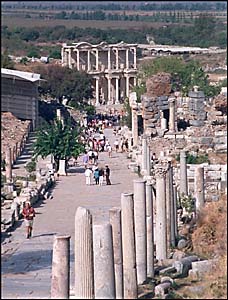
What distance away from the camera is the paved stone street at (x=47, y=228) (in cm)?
1464

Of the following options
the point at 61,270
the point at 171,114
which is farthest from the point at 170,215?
the point at 171,114

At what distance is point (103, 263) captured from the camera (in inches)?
490

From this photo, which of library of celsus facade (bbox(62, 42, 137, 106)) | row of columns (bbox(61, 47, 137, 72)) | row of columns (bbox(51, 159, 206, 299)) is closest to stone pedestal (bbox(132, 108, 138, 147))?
library of celsus facade (bbox(62, 42, 137, 106))

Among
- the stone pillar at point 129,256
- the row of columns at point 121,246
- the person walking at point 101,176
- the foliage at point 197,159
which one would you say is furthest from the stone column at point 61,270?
the foliage at point 197,159

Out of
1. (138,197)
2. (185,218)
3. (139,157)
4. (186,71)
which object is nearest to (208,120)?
(139,157)

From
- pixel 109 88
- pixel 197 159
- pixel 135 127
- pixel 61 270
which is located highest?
pixel 109 88

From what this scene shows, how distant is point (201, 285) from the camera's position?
1465 centimetres

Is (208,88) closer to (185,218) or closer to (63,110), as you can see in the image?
(63,110)

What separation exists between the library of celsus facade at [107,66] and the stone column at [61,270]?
33568mm

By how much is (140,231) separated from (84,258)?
2871 mm

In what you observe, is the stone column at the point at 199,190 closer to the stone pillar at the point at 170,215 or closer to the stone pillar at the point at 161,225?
the stone pillar at the point at 170,215

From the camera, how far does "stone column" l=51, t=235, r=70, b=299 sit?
39.9 feet

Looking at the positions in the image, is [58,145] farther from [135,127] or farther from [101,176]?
[135,127]

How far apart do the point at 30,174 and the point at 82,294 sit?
15919mm
